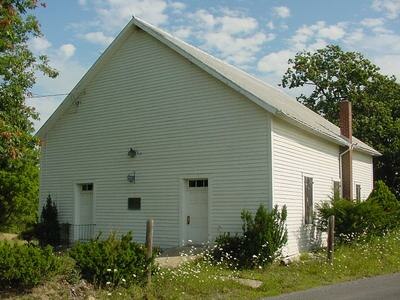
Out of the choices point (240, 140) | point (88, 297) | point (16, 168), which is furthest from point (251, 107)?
point (16, 168)

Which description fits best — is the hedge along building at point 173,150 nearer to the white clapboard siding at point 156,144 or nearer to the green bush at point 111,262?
the white clapboard siding at point 156,144

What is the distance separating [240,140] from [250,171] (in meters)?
1.04

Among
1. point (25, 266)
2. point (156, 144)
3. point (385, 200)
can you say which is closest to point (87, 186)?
point (156, 144)

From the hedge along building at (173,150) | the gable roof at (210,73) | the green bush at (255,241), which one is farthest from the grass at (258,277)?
the gable roof at (210,73)

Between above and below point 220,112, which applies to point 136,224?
below

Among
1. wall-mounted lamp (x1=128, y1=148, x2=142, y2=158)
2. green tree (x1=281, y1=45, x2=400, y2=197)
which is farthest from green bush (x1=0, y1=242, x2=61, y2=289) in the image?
green tree (x1=281, y1=45, x2=400, y2=197)

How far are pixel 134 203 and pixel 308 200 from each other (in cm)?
611

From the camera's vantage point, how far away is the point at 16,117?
71.6ft

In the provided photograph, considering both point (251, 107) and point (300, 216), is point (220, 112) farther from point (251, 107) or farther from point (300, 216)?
point (300, 216)

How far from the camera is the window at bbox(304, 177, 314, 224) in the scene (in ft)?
62.7

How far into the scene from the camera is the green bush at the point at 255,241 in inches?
599

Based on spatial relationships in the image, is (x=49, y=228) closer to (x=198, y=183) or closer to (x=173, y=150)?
(x=173, y=150)

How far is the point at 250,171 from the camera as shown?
16.9 meters

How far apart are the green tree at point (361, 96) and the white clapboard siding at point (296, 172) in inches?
676
